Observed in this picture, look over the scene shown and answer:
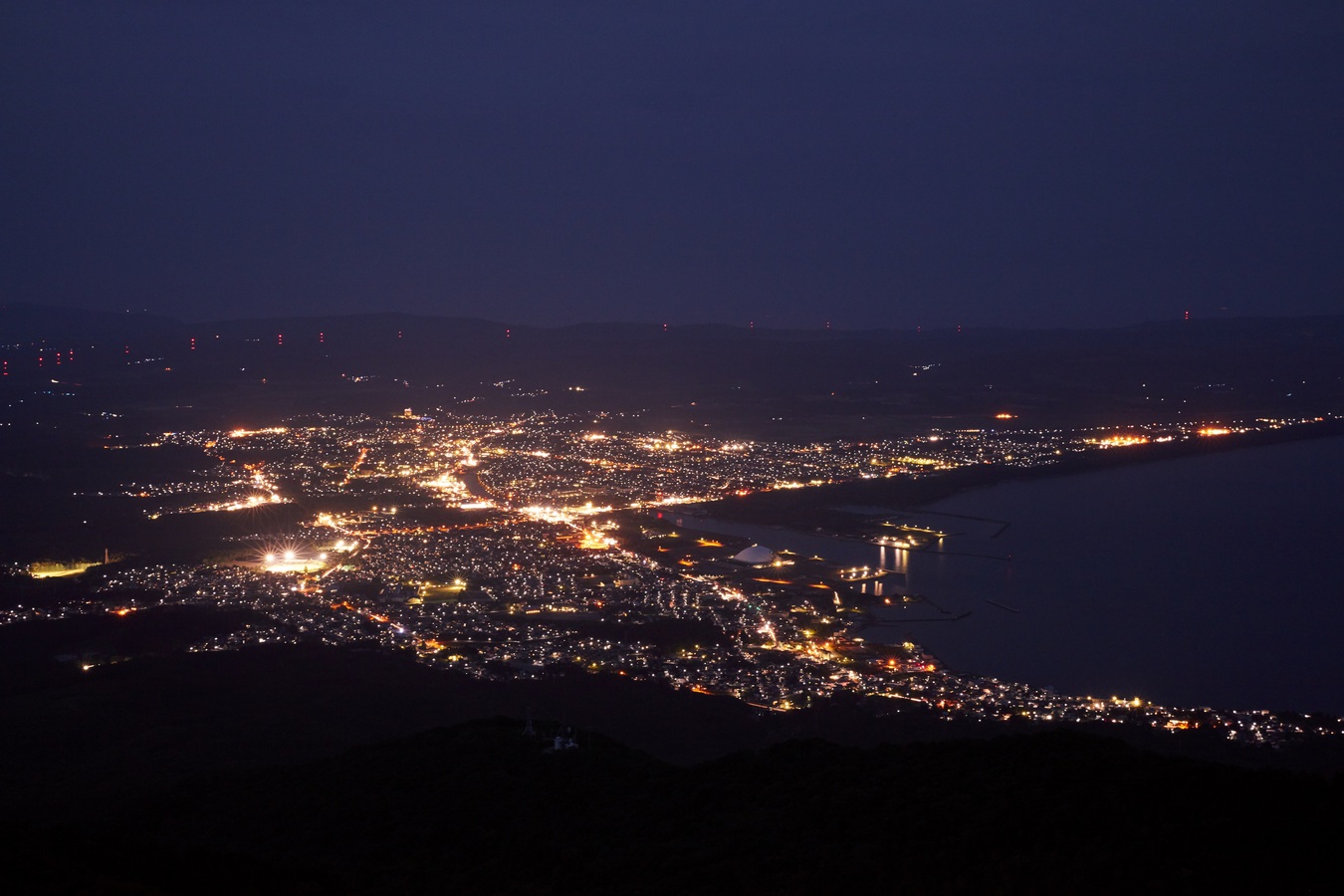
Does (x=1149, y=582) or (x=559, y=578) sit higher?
(x=559, y=578)

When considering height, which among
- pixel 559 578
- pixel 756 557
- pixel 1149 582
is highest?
pixel 756 557

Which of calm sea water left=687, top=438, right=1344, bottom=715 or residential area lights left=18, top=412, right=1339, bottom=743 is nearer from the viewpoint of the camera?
residential area lights left=18, top=412, right=1339, bottom=743

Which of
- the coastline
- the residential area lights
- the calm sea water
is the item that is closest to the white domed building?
the residential area lights

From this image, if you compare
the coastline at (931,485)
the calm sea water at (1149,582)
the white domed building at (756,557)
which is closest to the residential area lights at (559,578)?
the white domed building at (756,557)

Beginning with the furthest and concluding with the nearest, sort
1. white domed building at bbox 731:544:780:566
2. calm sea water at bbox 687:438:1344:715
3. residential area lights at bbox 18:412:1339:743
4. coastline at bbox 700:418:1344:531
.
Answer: coastline at bbox 700:418:1344:531
white domed building at bbox 731:544:780:566
calm sea water at bbox 687:438:1344:715
residential area lights at bbox 18:412:1339:743

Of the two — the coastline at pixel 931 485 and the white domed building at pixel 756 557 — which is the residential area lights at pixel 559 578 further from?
the coastline at pixel 931 485

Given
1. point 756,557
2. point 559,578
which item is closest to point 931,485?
point 756,557

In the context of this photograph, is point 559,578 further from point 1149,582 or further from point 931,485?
point 931,485

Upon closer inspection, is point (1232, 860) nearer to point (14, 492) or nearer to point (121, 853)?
point (121, 853)

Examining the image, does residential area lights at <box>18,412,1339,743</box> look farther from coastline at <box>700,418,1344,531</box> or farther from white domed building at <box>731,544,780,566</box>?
coastline at <box>700,418,1344,531</box>
